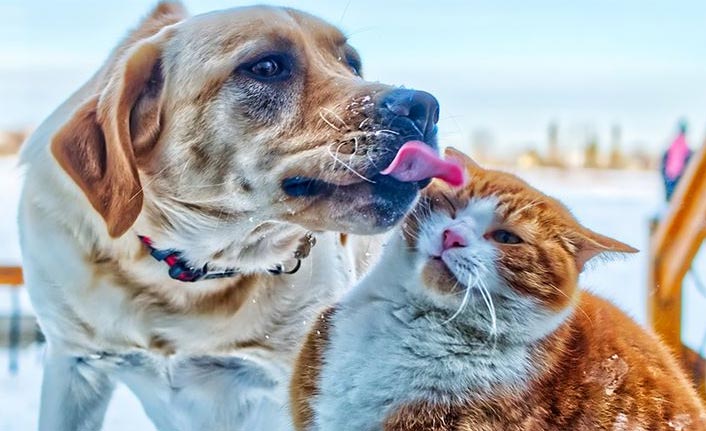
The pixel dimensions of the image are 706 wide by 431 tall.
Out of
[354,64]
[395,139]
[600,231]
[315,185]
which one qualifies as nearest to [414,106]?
[395,139]

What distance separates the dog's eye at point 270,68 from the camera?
106 cm

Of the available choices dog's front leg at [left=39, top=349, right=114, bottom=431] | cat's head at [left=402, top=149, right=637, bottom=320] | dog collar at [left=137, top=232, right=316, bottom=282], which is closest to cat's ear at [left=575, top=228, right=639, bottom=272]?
cat's head at [left=402, top=149, right=637, bottom=320]

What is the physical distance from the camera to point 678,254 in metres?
1.20

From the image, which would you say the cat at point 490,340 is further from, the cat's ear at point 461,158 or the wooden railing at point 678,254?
the wooden railing at point 678,254

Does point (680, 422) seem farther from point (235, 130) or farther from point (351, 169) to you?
point (235, 130)

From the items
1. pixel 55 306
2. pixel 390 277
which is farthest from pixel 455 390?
pixel 55 306

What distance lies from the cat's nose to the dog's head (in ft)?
0.20

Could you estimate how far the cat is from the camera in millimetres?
960

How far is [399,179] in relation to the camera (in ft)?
3.16

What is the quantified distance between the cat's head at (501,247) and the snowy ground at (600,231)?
5cm

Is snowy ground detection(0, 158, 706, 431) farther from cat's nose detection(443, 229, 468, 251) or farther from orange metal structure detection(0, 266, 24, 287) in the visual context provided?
cat's nose detection(443, 229, 468, 251)

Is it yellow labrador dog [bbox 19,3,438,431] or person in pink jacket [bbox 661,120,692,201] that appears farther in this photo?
person in pink jacket [bbox 661,120,692,201]

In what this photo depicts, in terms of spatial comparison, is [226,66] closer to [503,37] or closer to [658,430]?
[503,37]

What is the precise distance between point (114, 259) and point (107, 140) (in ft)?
0.74
